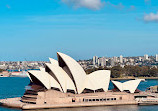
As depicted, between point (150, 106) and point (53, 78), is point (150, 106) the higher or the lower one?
the lower one

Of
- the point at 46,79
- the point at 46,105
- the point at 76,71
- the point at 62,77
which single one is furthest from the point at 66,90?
the point at 46,105

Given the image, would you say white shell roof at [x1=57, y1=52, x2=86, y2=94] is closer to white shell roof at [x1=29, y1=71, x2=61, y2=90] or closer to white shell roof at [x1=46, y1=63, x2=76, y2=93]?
white shell roof at [x1=46, y1=63, x2=76, y2=93]

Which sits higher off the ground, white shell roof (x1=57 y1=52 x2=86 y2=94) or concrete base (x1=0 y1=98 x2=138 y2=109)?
white shell roof (x1=57 y1=52 x2=86 y2=94)

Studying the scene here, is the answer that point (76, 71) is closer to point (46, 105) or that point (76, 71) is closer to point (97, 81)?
point (97, 81)

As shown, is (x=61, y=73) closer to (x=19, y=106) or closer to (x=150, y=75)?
(x=19, y=106)

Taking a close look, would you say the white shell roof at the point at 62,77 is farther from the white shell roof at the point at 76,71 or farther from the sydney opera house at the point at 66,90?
the white shell roof at the point at 76,71

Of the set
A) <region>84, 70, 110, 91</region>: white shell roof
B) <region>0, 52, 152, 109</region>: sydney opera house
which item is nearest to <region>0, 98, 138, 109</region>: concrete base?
<region>0, 52, 152, 109</region>: sydney opera house

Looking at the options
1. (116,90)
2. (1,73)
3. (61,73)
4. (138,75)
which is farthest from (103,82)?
(1,73)
